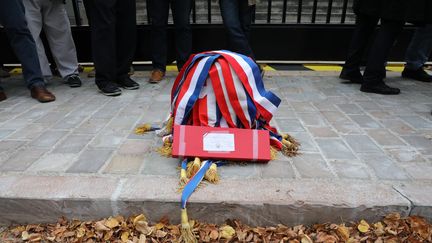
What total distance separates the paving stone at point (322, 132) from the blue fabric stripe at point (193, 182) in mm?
970

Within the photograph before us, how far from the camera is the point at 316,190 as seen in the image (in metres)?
1.69

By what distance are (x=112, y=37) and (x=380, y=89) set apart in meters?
2.89

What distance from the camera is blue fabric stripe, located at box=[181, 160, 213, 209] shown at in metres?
1.61

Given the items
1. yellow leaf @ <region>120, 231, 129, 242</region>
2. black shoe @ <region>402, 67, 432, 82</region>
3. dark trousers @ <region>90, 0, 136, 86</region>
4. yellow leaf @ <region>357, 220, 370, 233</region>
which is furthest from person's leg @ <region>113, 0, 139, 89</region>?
black shoe @ <region>402, 67, 432, 82</region>

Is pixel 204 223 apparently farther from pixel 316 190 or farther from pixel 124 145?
pixel 124 145

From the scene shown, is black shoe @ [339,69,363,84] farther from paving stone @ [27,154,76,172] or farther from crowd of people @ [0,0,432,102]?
paving stone @ [27,154,76,172]

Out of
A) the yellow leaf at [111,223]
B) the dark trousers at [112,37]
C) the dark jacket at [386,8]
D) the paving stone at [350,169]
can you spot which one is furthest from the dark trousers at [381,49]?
the yellow leaf at [111,223]

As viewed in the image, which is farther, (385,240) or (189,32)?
(189,32)

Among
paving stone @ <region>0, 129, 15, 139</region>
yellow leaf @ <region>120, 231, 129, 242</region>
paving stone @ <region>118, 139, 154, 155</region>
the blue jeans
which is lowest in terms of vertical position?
yellow leaf @ <region>120, 231, 129, 242</region>

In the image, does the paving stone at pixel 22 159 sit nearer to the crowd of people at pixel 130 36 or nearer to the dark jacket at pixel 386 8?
the crowd of people at pixel 130 36

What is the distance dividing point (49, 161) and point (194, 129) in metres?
0.94

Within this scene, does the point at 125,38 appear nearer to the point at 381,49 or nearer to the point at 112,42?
the point at 112,42

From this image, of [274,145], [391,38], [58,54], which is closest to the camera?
[274,145]

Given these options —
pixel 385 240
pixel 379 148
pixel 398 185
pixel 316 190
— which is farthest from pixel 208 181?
pixel 379 148
